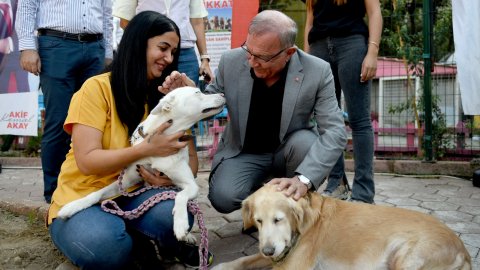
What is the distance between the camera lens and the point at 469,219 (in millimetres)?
3656

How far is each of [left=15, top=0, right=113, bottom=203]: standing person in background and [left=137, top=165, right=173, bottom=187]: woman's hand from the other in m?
1.36

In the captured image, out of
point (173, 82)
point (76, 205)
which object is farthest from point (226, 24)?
point (76, 205)

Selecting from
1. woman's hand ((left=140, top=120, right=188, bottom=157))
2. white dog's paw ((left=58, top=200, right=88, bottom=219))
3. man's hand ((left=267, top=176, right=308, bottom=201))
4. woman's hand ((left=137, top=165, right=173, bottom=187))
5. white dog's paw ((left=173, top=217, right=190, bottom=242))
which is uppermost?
woman's hand ((left=140, top=120, right=188, bottom=157))

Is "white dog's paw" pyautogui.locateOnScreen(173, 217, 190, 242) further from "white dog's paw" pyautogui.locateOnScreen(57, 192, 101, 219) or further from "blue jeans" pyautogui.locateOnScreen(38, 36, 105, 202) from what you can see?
"blue jeans" pyautogui.locateOnScreen(38, 36, 105, 202)

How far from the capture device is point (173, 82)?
2.71 m

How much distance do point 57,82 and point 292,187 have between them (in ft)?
6.93

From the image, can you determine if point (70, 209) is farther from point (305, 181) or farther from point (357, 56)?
point (357, 56)

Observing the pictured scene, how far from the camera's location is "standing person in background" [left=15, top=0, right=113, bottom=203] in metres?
3.59

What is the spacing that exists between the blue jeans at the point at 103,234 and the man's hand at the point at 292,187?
1.72ft

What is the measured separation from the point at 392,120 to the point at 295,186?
18.1ft

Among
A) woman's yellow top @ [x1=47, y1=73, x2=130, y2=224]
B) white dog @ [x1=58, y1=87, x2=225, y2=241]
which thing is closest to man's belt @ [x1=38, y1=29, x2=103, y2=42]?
woman's yellow top @ [x1=47, y1=73, x2=130, y2=224]

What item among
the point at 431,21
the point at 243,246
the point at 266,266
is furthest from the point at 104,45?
the point at 431,21

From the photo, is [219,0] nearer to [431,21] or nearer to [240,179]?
[431,21]

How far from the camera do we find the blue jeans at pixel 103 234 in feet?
7.67
